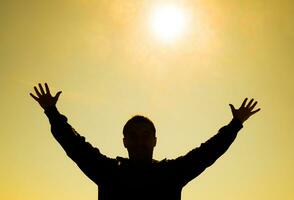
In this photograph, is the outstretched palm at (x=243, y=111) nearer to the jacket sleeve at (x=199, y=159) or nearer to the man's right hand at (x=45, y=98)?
the jacket sleeve at (x=199, y=159)

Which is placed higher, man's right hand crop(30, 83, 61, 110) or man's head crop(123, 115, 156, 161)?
man's right hand crop(30, 83, 61, 110)

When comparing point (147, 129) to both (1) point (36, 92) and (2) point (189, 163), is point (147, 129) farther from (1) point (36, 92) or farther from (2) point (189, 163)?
(1) point (36, 92)

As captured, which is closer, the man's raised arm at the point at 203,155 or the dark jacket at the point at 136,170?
the dark jacket at the point at 136,170

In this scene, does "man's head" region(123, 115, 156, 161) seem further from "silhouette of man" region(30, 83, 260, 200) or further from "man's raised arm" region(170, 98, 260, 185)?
"man's raised arm" region(170, 98, 260, 185)

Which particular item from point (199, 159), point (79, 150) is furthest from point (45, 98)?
point (199, 159)

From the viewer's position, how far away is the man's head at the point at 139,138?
5.71m

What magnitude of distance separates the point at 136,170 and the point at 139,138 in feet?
1.62

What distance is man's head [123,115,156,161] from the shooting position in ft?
18.7

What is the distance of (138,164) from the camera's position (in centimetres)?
563

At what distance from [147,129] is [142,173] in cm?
69

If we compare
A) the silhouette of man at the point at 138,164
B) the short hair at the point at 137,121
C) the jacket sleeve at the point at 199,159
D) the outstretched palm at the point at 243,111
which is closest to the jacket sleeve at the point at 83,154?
the silhouette of man at the point at 138,164

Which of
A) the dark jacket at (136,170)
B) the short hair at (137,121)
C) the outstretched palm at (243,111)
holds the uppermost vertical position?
the outstretched palm at (243,111)

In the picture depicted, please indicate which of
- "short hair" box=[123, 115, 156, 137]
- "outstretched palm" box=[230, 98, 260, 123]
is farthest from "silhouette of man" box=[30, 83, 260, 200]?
"outstretched palm" box=[230, 98, 260, 123]

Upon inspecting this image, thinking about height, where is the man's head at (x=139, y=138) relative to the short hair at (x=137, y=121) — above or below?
below
